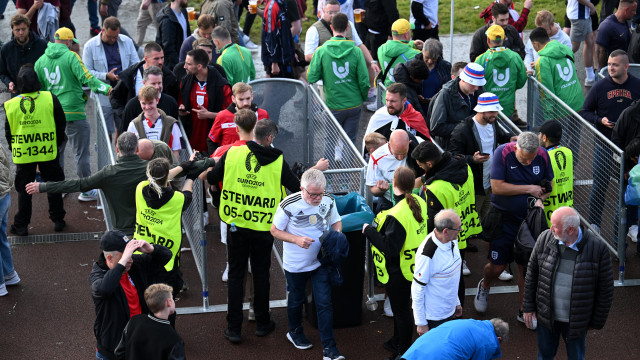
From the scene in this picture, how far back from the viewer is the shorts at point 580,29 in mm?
13992

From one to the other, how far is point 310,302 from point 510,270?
2288 millimetres

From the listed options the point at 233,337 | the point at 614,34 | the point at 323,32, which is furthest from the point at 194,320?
the point at 614,34

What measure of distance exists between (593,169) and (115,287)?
18.9 ft

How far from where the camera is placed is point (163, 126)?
838cm

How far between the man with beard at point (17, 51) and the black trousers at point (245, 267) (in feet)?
15.8

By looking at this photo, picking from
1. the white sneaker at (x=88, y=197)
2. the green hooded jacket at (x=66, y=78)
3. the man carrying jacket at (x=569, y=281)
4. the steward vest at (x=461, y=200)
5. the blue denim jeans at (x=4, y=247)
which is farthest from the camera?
the white sneaker at (x=88, y=197)

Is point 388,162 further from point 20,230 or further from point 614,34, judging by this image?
point 614,34

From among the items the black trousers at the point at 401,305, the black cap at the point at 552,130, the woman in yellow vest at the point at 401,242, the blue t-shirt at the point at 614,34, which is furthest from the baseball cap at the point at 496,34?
the black trousers at the point at 401,305

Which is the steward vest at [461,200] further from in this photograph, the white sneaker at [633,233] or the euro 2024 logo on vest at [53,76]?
the euro 2024 logo on vest at [53,76]

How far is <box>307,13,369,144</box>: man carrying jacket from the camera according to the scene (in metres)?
10.3

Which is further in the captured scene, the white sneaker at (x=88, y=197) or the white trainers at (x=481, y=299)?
the white sneaker at (x=88, y=197)

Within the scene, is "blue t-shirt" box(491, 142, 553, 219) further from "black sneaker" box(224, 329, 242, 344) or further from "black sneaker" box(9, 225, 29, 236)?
"black sneaker" box(9, 225, 29, 236)

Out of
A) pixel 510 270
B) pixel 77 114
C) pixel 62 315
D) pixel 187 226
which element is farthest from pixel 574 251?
pixel 77 114

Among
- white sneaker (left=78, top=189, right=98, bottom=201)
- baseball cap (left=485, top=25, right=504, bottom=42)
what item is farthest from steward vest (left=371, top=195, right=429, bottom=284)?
white sneaker (left=78, top=189, right=98, bottom=201)
